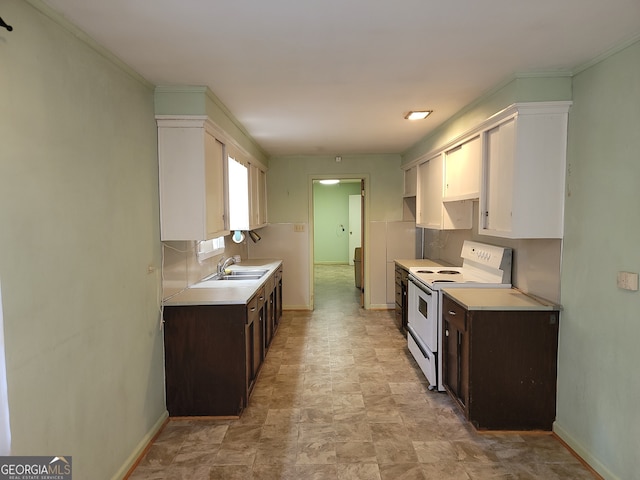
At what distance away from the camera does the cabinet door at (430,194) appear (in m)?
4.16

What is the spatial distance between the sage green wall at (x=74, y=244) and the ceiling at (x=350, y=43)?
0.22 metres

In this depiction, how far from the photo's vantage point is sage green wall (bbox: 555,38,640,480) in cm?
201

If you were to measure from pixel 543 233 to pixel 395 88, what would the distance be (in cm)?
137

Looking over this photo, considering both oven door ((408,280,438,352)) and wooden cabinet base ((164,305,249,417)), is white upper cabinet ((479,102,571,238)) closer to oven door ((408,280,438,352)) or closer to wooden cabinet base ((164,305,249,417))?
oven door ((408,280,438,352))

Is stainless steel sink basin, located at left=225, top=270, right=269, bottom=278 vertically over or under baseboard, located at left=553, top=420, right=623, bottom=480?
over

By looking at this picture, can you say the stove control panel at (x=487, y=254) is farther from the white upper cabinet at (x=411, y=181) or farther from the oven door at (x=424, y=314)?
the white upper cabinet at (x=411, y=181)

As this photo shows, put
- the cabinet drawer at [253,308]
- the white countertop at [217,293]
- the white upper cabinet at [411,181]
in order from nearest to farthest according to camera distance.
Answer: the white countertop at [217,293] < the cabinet drawer at [253,308] < the white upper cabinet at [411,181]

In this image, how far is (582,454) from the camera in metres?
2.35

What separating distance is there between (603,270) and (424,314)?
5.09ft

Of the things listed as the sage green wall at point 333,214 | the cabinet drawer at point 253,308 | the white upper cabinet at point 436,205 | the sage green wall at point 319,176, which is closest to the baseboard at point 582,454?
the white upper cabinet at point 436,205

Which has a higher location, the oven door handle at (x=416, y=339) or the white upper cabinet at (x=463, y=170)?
the white upper cabinet at (x=463, y=170)

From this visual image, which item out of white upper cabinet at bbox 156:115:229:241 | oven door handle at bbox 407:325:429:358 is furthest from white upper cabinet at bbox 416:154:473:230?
white upper cabinet at bbox 156:115:229:241

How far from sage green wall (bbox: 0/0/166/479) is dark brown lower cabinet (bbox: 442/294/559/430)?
7.09ft

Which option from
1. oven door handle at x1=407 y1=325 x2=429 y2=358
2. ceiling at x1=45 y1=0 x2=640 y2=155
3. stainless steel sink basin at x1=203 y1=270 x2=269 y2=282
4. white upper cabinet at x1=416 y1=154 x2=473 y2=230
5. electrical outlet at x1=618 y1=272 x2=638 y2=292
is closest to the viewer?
ceiling at x1=45 y1=0 x2=640 y2=155
